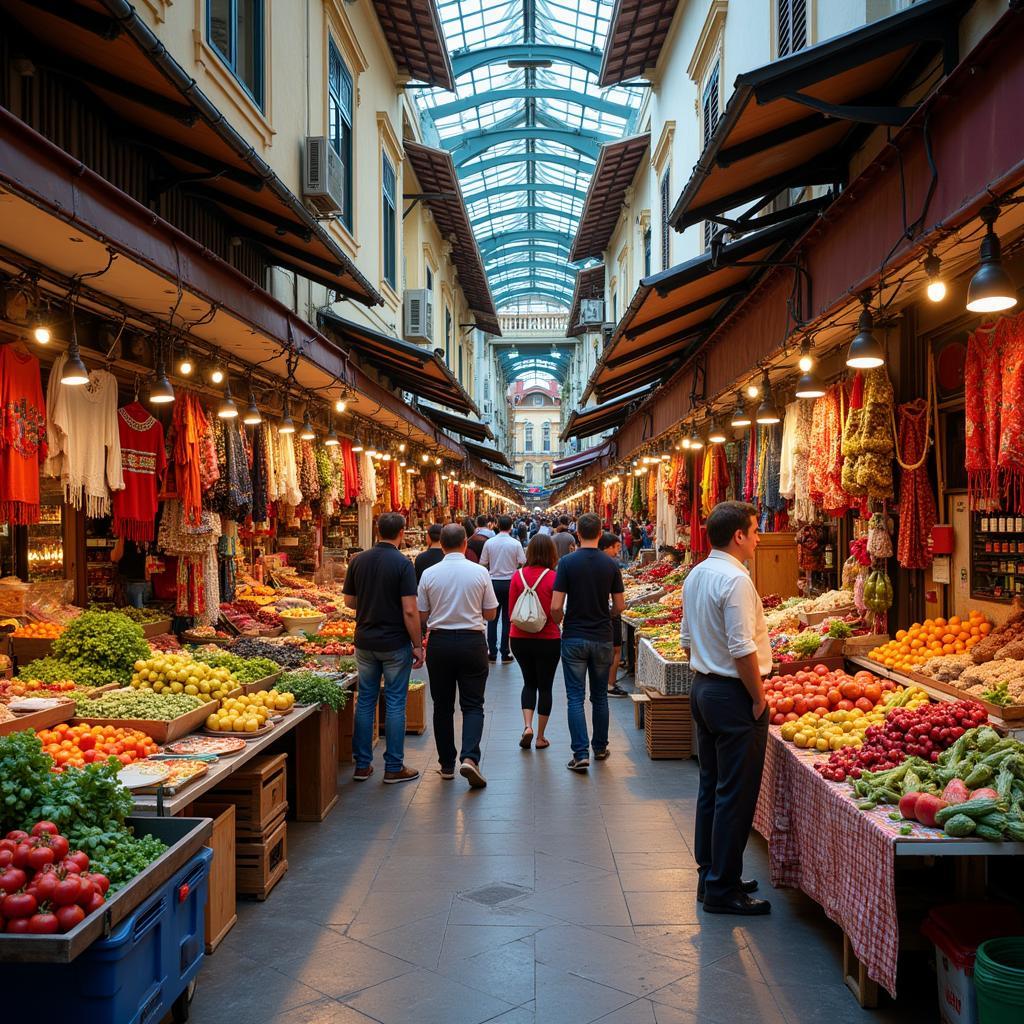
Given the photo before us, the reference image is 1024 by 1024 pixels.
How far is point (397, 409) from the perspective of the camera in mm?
12516

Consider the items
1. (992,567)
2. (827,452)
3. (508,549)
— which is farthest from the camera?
(508,549)

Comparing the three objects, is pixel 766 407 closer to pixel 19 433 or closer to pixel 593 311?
pixel 19 433

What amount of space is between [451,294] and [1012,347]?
2469cm

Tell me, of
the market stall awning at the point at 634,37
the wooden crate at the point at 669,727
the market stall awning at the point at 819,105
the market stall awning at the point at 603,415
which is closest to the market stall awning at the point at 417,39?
the market stall awning at the point at 634,37

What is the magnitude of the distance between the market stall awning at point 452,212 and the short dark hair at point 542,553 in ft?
43.1

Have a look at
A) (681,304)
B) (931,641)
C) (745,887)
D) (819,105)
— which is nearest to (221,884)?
(745,887)

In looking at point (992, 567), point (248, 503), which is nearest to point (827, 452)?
point (992, 567)

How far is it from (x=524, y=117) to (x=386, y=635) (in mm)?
24221

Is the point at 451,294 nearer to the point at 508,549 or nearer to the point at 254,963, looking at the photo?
the point at 508,549

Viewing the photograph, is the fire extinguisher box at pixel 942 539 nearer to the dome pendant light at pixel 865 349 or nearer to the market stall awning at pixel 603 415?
the dome pendant light at pixel 865 349

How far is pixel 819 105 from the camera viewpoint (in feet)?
16.2

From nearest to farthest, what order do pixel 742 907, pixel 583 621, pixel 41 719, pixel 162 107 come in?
1. pixel 742 907
2. pixel 41 719
3. pixel 162 107
4. pixel 583 621

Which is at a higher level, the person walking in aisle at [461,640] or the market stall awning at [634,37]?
the market stall awning at [634,37]

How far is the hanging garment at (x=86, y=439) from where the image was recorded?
213 inches
